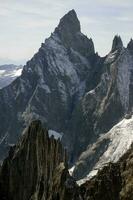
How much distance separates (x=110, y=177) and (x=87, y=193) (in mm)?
2496

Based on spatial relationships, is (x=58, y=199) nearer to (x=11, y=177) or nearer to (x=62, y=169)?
(x=62, y=169)

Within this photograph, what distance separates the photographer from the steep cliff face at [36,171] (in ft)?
164

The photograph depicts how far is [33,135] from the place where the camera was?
186 ft

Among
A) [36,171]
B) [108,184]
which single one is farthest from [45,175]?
[108,184]

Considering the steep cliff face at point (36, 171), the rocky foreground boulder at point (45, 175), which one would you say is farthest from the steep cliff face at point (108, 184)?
the steep cliff face at point (36, 171)

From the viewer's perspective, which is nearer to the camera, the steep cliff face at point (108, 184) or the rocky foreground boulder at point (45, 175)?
the rocky foreground boulder at point (45, 175)

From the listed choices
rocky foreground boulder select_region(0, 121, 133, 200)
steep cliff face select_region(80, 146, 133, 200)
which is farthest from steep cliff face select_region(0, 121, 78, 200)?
steep cliff face select_region(80, 146, 133, 200)

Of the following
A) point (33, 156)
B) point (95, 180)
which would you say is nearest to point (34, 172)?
point (33, 156)

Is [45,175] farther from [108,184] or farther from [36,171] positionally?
[108,184]

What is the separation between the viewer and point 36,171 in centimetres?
5556

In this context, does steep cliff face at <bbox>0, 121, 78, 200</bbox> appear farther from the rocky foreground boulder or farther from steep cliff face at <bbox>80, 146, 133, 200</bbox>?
steep cliff face at <bbox>80, 146, 133, 200</bbox>

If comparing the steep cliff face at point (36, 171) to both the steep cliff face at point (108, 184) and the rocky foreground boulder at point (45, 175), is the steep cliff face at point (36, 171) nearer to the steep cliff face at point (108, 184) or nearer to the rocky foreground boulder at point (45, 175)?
the rocky foreground boulder at point (45, 175)

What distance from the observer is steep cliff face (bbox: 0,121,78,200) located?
49938 mm

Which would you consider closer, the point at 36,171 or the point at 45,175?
the point at 45,175
